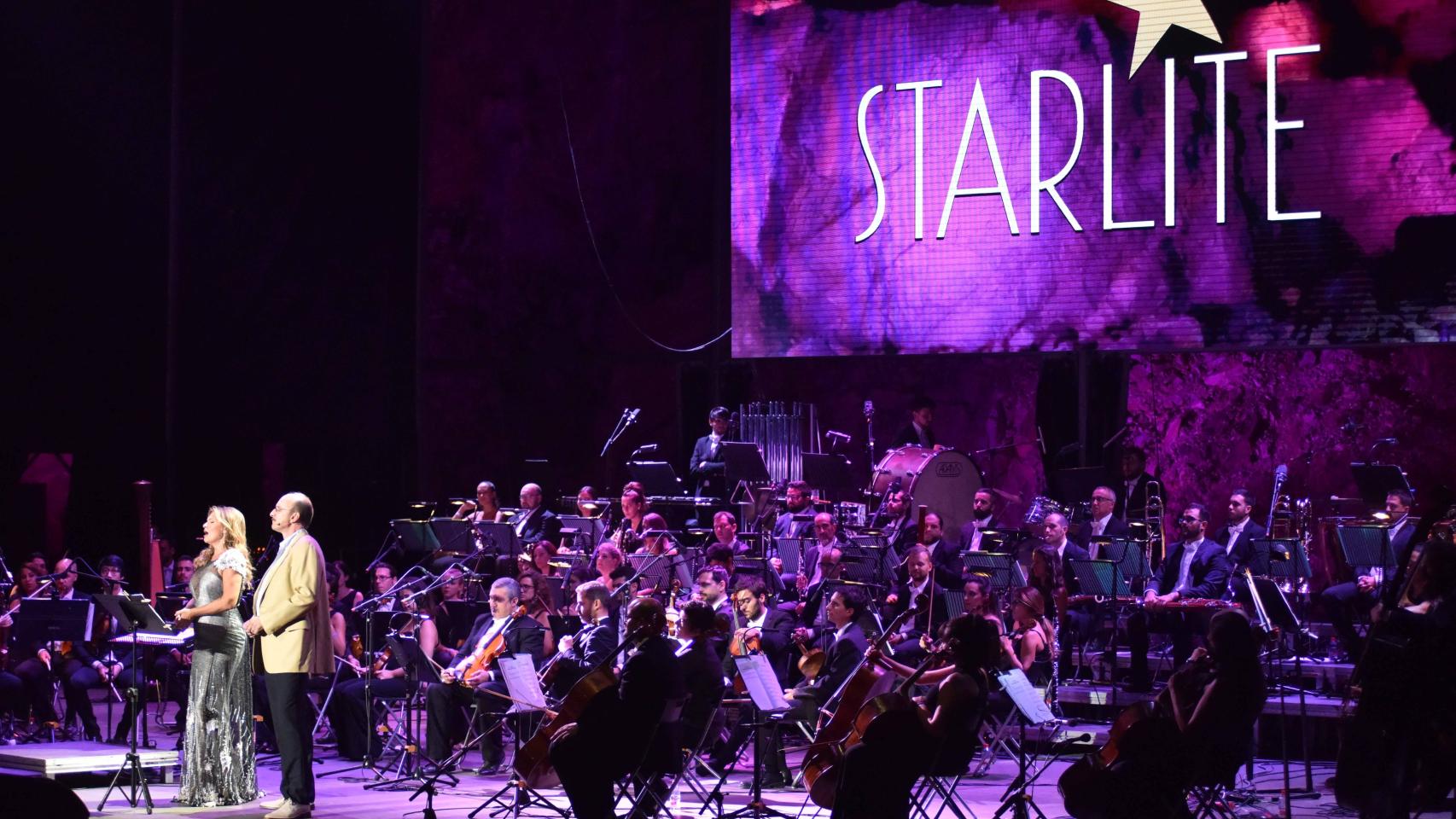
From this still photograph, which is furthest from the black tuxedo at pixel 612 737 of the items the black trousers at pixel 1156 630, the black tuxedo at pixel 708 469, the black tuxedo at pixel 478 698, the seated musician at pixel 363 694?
the black tuxedo at pixel 708 469

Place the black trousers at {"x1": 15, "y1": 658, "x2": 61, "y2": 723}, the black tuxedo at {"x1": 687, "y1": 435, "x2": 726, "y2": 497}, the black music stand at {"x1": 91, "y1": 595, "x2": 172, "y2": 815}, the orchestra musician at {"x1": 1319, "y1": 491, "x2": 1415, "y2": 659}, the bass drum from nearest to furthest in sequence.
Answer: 1. the black music stand at {"x1": 91, "y1": 595, "x2": 172, "y2": 815}
2. the orchestra musician at {"x1": 1319, "y1": 491, "x2": 1415, "y2": 659}
3. the black trousers at {"x1": 15, "y1": 658, "x2": 61, "y2": 723}
4. the bass drum
5. the black tuxedo at {"x1": 687, "y1": 435, "x2": 726, "y2": 497}

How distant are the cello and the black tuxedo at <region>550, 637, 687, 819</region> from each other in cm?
84

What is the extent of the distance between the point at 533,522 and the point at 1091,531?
4.80 m

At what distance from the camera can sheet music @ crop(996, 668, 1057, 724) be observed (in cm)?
862

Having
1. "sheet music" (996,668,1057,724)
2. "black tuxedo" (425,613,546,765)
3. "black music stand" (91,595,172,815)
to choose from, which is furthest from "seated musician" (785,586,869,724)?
"black music stand" (91,595,172,815)

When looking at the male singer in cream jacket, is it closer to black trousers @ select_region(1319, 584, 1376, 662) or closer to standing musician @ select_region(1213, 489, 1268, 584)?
standing musician @ select_region(1213, 489, 1268, 584)

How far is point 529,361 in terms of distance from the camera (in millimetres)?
17906

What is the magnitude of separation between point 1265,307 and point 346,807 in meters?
8.11

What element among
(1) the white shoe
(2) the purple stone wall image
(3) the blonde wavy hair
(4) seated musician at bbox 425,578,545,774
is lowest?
(1) the white shoe

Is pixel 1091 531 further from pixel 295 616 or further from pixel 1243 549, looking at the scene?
pixel 295 616

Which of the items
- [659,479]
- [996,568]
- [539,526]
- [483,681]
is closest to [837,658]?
[483,681]

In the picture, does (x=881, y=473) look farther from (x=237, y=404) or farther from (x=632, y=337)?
(x=237, y=404)

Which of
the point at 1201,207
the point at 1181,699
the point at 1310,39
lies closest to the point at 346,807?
the point at 1181,699

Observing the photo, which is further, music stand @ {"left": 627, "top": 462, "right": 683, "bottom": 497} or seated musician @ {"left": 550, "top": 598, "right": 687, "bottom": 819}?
music stand @ {"left": 627, "top": 462, "right": 683, "bottom": 497}
